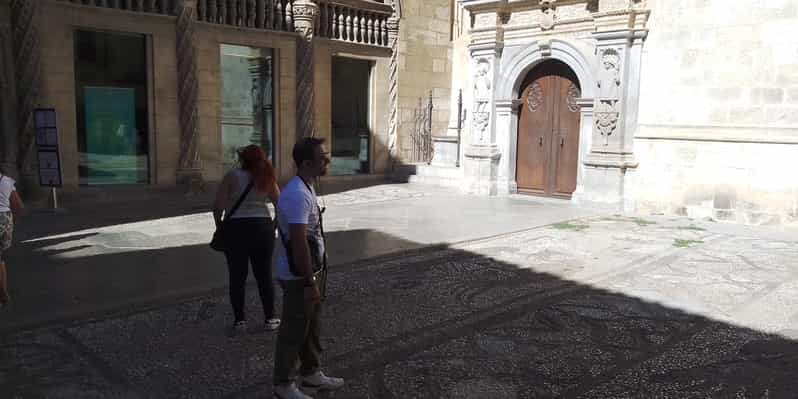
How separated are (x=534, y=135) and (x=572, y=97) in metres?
1.14

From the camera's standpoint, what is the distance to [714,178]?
10.1 metres

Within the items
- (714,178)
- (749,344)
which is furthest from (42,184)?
(714,178)

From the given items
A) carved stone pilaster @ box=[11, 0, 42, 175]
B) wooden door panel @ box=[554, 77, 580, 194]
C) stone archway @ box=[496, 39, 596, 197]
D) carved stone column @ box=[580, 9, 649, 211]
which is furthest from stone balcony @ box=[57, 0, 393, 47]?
carved stone column @ box=[580, 9, 649, 211]

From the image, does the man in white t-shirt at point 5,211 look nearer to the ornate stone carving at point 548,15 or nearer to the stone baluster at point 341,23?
the ornate stone carving at point 548,15

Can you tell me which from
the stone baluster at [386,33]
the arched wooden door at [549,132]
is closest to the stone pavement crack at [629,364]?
the arched wooden door at [549,132]

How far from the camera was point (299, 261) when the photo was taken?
3193 millimetres

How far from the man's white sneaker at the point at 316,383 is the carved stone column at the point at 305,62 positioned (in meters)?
10.8

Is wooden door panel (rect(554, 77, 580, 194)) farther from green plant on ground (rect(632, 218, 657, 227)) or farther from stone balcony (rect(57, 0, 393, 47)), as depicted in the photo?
stone balcony (rect(57, 0, 393, 47))

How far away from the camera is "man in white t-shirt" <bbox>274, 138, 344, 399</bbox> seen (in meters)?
3.20

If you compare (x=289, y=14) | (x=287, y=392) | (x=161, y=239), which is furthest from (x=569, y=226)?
(x=289, y=14)

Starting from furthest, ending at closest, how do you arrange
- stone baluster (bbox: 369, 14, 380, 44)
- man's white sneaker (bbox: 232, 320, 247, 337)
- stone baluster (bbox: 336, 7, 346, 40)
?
stone baluster (bbox: 369, 14, 380, 44) < stone baluster (bbox: 336, 7, 346, 40) < man's white sneaker (bbox: 232, 320, 247, 337)

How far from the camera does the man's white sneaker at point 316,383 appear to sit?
3.64 metres

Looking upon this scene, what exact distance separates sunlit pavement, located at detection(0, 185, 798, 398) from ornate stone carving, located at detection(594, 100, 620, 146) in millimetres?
2863

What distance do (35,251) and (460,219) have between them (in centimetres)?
586
